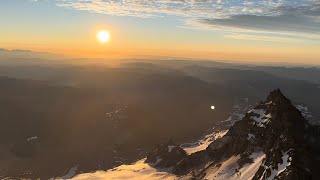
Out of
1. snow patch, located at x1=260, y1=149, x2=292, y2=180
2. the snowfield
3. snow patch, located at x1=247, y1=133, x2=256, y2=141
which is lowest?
the snowfield

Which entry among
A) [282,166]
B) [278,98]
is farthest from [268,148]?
[282,166]

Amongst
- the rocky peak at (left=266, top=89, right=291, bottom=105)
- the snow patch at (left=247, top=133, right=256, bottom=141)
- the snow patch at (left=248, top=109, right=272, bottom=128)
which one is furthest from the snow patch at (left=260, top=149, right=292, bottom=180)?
the snow patch at (left=247, top=133, right=256, bottom=141)

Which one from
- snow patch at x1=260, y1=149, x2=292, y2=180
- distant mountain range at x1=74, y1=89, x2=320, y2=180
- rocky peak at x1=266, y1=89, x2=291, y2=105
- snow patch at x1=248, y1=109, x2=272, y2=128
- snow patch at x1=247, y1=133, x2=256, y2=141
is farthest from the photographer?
snow patch at x1=247, y1=133, x2=256, y2=141

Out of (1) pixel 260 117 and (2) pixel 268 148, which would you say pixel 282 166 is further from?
(1) pixel 260 117

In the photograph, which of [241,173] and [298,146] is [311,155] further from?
[241,173]

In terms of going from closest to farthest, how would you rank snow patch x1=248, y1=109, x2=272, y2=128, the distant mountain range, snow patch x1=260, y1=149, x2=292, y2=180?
snow patch x1=260, y1=149, x2=292, y2=180 → the distant mountain range → snow patch x1=248, y1=109, x2=272, y2=128

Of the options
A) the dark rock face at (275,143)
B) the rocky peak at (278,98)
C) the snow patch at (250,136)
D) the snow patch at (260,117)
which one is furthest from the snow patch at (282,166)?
the snow patch at (250,136)

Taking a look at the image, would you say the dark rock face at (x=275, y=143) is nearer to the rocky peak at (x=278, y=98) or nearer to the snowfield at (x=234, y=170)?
the rocky peak at (x=278, y=98)

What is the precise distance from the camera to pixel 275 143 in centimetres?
12306

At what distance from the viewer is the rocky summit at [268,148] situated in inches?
4240

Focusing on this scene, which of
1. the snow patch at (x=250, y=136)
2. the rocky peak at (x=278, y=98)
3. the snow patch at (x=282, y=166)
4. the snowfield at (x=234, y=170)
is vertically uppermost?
the rocky peak at (x=278, y=98)

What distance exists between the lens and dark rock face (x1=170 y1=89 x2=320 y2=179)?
107 meters

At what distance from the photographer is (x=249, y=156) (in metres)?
152

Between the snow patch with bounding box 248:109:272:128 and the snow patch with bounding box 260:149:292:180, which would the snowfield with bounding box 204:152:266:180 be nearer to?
the snow patch with bounding box 248:109:272:128
